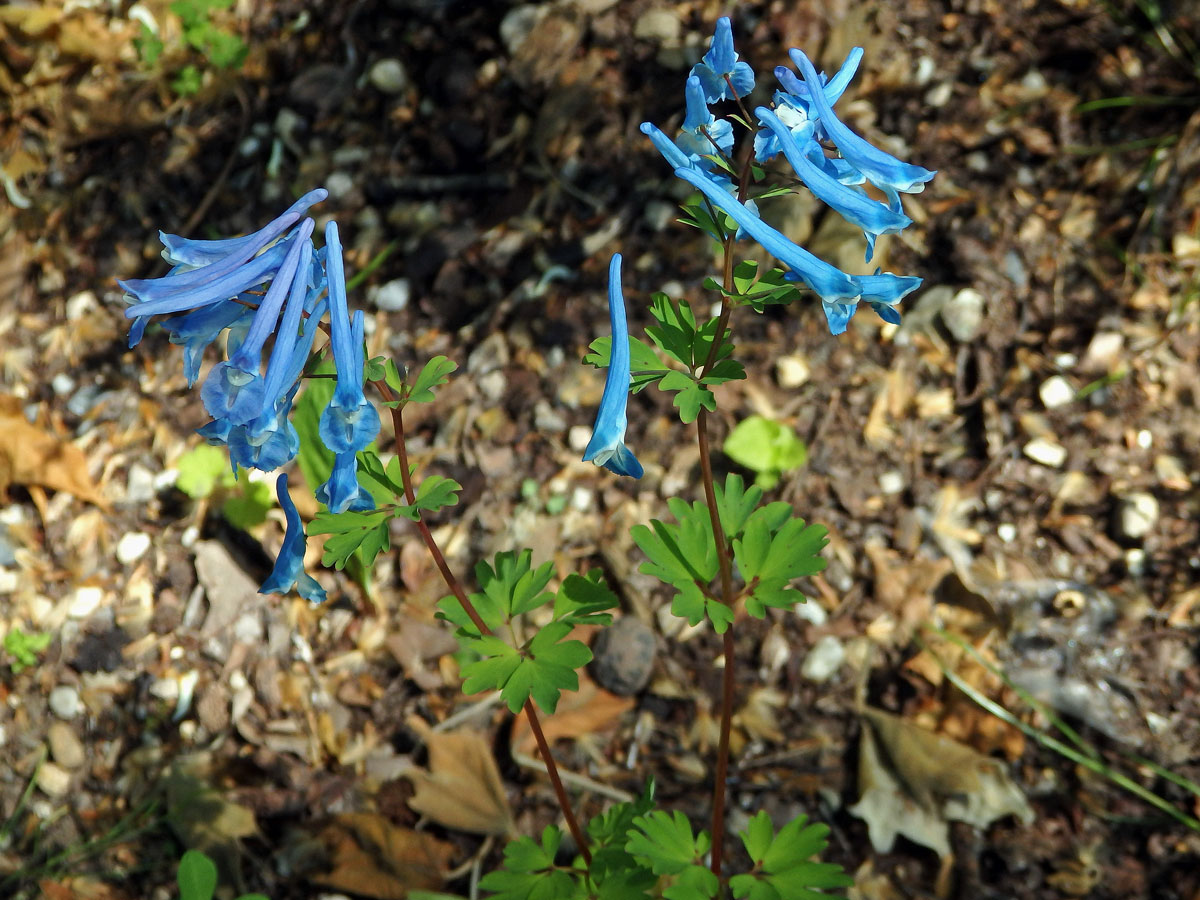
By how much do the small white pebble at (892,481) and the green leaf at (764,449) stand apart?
32 cm

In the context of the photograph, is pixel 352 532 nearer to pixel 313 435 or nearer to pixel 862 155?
pixel 862 155

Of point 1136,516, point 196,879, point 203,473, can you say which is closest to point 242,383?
point 196,879

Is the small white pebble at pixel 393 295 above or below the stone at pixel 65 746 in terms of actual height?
above

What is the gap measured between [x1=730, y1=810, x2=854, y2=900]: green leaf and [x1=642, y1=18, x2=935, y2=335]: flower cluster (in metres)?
1.34

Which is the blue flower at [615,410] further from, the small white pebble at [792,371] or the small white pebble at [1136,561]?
the small white pebble at [1136,561]

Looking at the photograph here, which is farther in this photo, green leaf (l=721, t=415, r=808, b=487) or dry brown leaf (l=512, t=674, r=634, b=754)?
green leaf (l=721, t=415, r=808, b=487)

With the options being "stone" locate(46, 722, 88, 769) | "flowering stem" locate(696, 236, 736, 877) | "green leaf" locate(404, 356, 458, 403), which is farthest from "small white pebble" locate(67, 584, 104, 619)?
"flowering stem" locate(696, 236, 736, 877)

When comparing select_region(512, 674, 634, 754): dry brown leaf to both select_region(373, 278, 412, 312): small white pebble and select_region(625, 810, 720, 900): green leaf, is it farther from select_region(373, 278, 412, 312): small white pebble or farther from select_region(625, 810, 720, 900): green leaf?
select_region(373, 278, 412, 312): small white pebble

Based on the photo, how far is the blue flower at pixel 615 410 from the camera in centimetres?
176

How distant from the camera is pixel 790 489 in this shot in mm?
3629

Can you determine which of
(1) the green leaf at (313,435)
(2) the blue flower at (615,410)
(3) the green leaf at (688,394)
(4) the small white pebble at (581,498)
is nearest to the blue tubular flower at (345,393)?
(2) the blue flower at (615,410)

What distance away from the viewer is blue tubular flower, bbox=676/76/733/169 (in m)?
1.80

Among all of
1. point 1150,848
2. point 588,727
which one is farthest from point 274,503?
point 1150,848

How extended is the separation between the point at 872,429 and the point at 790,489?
0.44 metres
